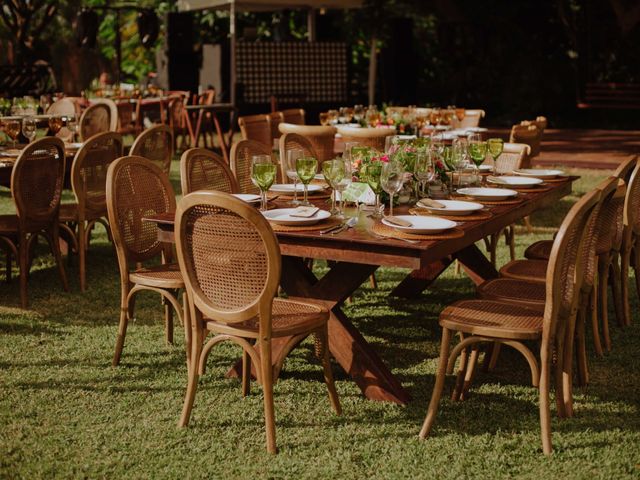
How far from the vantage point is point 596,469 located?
3150 millimetres

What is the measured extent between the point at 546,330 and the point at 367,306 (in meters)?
2.08

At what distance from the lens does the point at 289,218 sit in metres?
3.55

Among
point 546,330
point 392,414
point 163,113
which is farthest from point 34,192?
point 163,113

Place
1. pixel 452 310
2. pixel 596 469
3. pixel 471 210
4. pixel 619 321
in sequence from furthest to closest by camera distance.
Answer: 1. pixel 619 321
2. pixel 471 210
3. pixel 452 310
4. pixel 596 469

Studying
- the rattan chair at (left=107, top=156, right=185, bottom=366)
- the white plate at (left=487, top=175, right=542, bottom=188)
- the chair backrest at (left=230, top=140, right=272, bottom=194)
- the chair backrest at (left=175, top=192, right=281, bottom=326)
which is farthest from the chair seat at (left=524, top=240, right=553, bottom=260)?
the chair backrest at (left=175, top=192, right=281, bottom=326)

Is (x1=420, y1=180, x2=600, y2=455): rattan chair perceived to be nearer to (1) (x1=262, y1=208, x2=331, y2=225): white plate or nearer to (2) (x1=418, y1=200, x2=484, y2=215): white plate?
(2) (x1=418, y1=200, x2=484, y2=215): white plate

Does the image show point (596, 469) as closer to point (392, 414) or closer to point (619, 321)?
point (392, 414)

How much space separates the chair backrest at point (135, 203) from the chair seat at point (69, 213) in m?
1.61

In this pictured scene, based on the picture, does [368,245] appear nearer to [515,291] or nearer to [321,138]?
[515,291]

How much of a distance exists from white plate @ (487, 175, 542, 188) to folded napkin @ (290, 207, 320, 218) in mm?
1250

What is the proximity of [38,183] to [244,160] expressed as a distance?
120 centimetres

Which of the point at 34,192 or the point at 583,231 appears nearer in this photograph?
the point at 583,231

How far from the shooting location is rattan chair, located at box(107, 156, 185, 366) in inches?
158

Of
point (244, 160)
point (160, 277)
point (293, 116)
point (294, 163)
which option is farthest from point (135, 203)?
point (293, 116)
